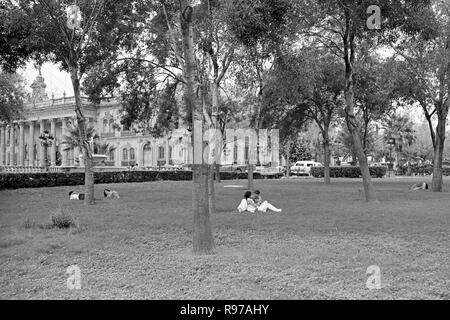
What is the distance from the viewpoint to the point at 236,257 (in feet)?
25.7

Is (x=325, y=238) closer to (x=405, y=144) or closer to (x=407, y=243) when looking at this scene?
(x=407, y=243)

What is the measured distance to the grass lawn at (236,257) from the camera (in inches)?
238

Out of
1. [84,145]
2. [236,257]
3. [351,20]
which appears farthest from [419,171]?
[236,257]

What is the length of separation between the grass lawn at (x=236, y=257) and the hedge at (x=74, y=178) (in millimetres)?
13548

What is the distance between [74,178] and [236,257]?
950 inches

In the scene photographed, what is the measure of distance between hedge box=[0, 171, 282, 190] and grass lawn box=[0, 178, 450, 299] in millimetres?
13548

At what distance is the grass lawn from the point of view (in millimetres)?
6039

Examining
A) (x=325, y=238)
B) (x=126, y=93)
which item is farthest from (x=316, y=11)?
(x=126, y=93)

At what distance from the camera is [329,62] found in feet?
88.8

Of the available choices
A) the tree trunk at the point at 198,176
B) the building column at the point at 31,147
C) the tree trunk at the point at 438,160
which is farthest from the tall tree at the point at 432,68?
the building column at the point at 31,147

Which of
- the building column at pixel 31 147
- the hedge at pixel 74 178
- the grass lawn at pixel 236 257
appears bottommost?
the grass lawn at pixel 236 257

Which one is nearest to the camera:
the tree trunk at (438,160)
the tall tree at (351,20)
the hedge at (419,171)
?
the tall tree at (351,20)

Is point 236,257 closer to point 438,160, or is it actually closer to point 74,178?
point 438,160

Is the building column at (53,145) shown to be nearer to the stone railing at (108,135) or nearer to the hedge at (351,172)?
the stone railing at (108,135)
